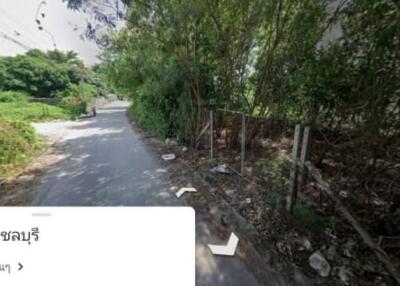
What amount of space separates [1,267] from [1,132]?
610 cm

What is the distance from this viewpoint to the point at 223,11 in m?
4.71

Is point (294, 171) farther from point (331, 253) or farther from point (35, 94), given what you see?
point (35, 94)

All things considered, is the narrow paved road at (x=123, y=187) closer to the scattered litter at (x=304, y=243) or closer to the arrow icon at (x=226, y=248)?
the arrow icon at (x=226, y=248)

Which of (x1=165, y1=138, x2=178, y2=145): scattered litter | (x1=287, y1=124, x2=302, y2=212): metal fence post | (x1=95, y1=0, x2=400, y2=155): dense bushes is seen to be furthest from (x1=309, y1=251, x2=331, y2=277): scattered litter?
(x1=165, y1=138, x2=178, y2=145): scattered litter

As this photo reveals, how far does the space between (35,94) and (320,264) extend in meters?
35.7

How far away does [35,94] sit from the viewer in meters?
30.2

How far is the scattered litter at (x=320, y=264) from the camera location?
7.48 feet

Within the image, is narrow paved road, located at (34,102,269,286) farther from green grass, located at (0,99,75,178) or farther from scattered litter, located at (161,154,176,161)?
green grass, located at (0,99,75,178)

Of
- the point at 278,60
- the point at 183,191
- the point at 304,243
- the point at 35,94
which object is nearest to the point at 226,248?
the point at 304,243

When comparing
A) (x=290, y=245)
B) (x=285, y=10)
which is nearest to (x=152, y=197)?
(x=290, y=245)

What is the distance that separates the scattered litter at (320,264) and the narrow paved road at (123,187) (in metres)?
0.58

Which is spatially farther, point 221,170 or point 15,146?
point 15,146

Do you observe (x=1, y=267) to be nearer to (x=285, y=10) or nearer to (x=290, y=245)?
(x=290, y=245)

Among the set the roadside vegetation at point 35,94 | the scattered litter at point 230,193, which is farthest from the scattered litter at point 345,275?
the roadside vegetation at point 35,94
